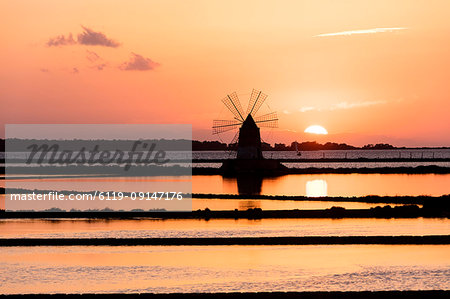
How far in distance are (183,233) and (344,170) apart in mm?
49792

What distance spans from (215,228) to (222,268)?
6.26 meters

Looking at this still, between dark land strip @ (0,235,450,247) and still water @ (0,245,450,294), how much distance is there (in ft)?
0.75

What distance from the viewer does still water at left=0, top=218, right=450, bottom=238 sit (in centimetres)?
1877

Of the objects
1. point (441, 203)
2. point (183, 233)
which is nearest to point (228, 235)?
point (183, 233)

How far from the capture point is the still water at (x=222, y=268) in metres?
12.2

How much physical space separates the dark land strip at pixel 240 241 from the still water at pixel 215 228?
145 cm

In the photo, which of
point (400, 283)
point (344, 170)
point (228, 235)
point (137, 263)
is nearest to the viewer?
point (400, 283)

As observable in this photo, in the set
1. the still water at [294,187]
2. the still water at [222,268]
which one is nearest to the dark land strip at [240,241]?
the still water at [222,268]

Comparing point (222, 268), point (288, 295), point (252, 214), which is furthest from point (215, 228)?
point (288, 295)

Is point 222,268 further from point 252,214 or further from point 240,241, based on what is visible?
point 252,214

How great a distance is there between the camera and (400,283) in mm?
12469

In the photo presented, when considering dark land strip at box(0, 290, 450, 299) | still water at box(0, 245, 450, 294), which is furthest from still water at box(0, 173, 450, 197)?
dark land strip at box(0, 290, 450, 299)

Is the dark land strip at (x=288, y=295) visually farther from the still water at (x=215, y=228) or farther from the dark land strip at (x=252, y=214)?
the dark land strip at (x=252, y=214)

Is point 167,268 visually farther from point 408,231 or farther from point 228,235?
point 408,231
